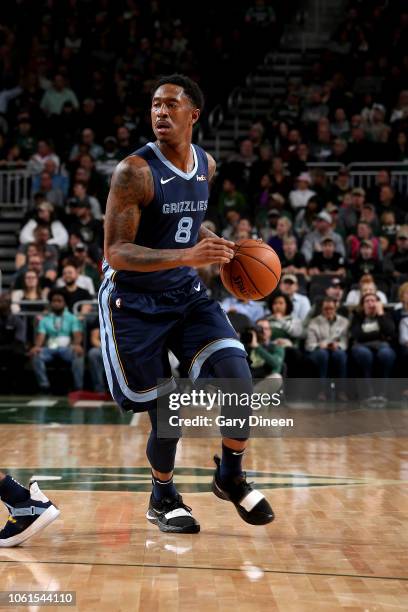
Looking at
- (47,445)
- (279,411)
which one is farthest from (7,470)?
(279,411)

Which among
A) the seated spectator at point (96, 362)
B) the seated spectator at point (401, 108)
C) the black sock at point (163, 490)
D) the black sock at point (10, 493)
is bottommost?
the seated spectator at point (96, 362)

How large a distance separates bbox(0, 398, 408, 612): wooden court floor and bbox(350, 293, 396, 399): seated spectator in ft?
9.46

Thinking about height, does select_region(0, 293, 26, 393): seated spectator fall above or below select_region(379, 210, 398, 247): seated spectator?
below

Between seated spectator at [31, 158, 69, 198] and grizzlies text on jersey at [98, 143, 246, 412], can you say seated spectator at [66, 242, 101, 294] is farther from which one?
grizzlies text on jersey at [98, 143, 246, 412]

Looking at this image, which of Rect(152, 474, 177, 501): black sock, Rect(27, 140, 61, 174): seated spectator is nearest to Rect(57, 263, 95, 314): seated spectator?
Rect(27, 140, 61, 174): seated spectator

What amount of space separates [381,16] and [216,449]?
39.2 ft

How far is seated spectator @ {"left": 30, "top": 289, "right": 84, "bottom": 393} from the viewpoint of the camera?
456 inches

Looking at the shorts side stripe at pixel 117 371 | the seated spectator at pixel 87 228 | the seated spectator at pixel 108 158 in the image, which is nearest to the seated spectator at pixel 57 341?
the seated spectator at pixel 87 228

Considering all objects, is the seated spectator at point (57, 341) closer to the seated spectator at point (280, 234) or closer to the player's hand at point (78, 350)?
the player's hand at point (78, 350)

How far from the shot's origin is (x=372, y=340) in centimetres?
1112

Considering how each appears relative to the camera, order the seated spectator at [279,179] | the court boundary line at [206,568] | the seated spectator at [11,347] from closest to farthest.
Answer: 1. the court boundary line at [206,568]
2. the seated spectator at [11,347]
3. the seated spectator at [279,179]

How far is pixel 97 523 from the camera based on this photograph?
5047mm

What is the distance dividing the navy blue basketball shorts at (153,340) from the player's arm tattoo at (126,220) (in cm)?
25

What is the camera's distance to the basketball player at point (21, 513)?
4.56m
